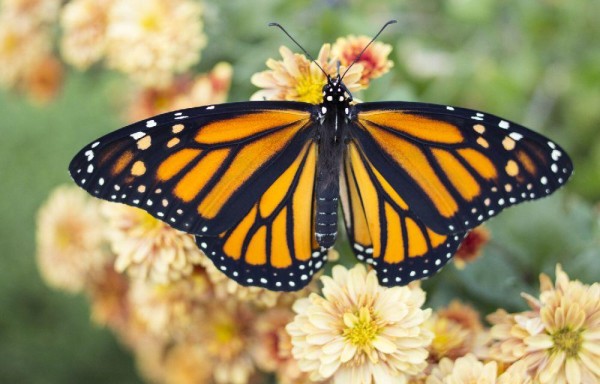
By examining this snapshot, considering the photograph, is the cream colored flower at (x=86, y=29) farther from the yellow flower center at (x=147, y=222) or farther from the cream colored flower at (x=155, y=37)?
the yellow flower center at (x=147, y=222)

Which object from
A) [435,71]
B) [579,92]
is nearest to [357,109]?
[435,71]

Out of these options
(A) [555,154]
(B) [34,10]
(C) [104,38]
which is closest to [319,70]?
(A) [555,154]

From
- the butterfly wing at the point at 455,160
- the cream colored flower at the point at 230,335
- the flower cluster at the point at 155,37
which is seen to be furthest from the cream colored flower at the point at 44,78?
the butterfly wing at the point at 455,160

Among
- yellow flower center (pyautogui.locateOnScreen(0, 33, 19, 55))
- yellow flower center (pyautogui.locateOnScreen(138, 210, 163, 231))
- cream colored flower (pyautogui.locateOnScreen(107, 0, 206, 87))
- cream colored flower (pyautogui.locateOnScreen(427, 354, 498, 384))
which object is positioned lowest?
cream colored flower (pyautogui.locateOnScreen(427, 354, 498, 384))

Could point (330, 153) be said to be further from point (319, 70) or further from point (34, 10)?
point (34, 10)

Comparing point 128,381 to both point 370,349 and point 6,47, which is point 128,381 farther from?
point 370,349

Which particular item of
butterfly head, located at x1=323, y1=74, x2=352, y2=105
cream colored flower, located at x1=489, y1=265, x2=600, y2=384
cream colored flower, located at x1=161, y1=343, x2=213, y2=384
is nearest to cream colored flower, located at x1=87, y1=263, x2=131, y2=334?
cream colored flower, located at x1=161, y1=343, x2=213, y2=384

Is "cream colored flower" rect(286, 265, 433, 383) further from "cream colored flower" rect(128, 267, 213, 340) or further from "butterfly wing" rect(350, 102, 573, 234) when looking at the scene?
"cream colored flower" rect(128, 267, 213, 340)
